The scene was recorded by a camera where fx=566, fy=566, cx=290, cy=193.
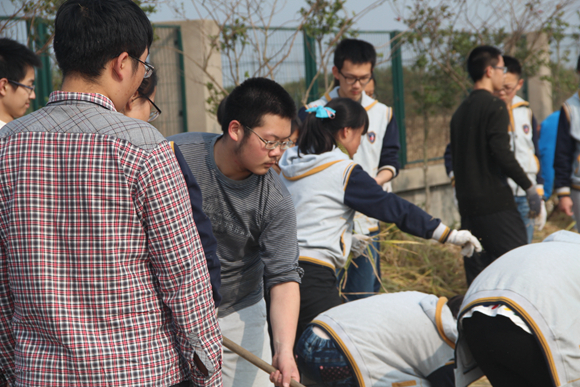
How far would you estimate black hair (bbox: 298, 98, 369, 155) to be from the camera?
288 cm

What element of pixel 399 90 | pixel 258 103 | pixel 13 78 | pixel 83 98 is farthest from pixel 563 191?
pixel 83 98

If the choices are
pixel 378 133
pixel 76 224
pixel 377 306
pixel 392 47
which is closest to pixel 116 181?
pixel 76 224

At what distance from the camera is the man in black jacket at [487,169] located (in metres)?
3.80

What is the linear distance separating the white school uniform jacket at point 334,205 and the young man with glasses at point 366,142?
0.99 meters

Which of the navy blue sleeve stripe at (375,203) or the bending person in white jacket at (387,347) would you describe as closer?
the bending person in white jacket at (387,347)

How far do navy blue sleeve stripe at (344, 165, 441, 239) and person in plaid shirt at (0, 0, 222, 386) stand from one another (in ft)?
4.77

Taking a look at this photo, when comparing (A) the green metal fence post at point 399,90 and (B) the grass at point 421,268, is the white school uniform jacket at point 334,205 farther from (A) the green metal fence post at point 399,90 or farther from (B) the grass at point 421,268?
(A) the green metal fence post at point 399,90

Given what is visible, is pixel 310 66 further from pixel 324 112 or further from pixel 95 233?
pixel 95 233

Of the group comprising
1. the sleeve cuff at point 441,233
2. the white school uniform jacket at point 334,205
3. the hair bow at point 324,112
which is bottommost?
the sleeve cuff at point 441,233

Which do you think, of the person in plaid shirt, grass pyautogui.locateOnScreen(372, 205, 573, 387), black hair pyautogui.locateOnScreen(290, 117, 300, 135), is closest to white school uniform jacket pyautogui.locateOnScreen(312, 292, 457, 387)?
black hair pyautogui.locateOnScreen(290, 117, 300, 135)

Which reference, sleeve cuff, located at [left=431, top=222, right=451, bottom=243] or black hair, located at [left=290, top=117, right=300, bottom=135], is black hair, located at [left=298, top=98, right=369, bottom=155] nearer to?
black hair, located at [left=290, top=117, right=300, bottom=135]

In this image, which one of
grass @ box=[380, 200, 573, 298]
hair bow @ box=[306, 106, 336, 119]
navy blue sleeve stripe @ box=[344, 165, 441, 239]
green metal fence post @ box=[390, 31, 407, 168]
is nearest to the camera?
navy blue sleeve stripe @ box=[344, 165, 441, 239]

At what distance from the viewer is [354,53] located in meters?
3.96

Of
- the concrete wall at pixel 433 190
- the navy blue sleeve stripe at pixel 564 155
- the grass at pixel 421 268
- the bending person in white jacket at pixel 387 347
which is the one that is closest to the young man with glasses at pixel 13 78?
the bending person in white jacket at pixel 387 347
